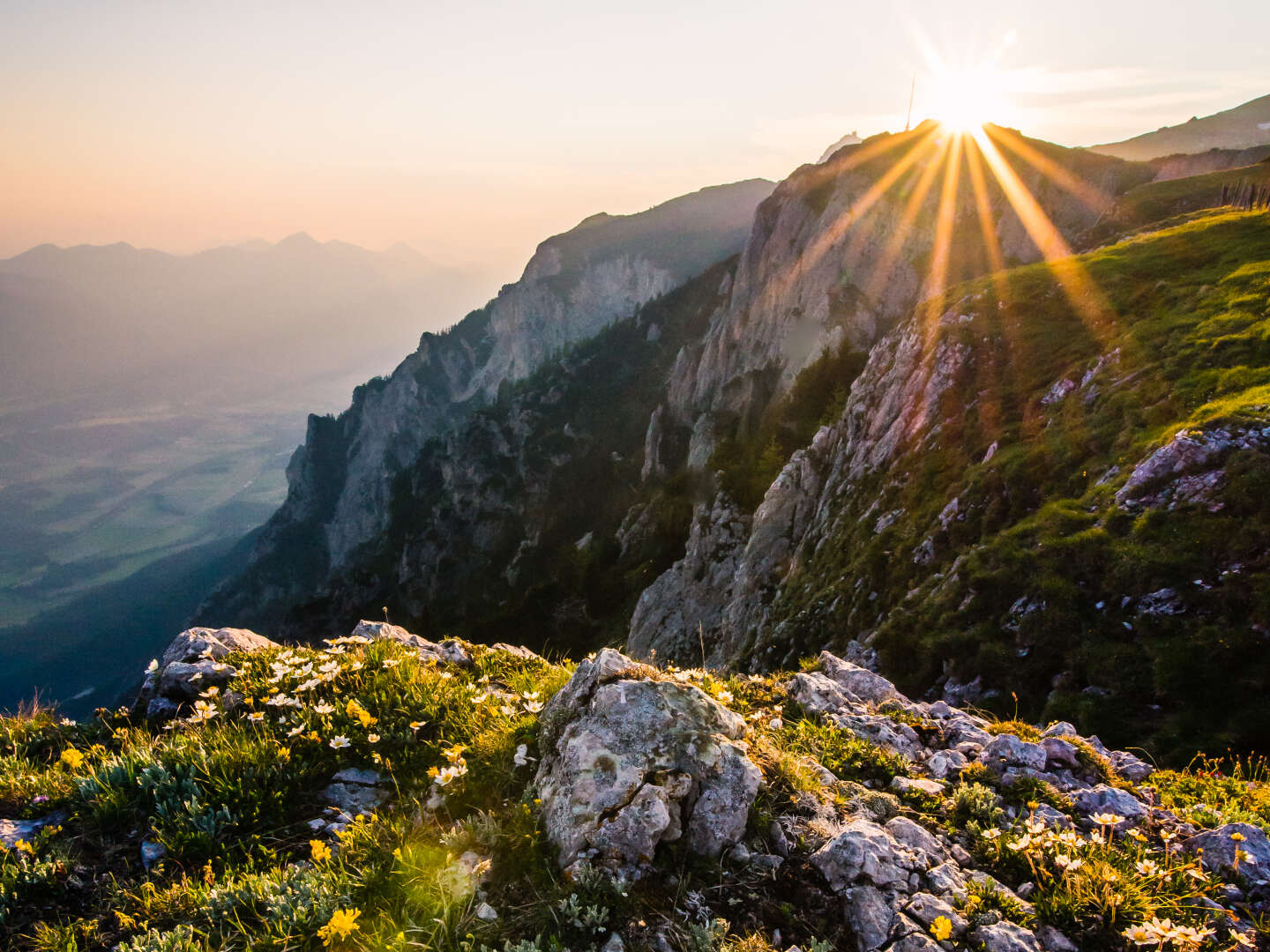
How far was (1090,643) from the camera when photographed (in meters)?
12.9

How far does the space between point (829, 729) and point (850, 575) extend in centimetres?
1639

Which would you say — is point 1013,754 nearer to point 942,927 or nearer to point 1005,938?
point 1005,938

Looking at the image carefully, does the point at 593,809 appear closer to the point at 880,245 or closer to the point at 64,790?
the point at 64,790

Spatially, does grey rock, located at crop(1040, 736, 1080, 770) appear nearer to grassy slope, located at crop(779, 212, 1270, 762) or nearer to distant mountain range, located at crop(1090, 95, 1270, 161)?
grassy slope, located at crop(779, 212, 1270, 762)

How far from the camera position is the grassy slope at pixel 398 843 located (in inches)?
159

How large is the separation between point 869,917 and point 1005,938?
93cm

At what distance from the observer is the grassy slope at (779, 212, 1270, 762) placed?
1160 centimetres

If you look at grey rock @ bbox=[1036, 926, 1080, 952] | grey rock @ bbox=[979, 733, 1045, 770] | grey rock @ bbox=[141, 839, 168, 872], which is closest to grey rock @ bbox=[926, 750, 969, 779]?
grey rock @ bbox=[979, 733, 1045, 770]

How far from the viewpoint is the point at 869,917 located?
4.48m

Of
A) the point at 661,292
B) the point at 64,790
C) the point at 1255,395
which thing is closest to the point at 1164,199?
the point at 1255,395

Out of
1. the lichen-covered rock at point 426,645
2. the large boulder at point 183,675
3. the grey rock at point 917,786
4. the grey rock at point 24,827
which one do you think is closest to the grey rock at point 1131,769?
the grey rock at point 917,786

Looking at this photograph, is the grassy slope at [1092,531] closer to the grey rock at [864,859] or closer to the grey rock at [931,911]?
the grey rock at [864,859]

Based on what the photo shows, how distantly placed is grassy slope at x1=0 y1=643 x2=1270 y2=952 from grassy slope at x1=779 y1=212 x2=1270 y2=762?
519 cm

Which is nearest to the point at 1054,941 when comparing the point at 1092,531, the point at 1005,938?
the point at 1005,938
